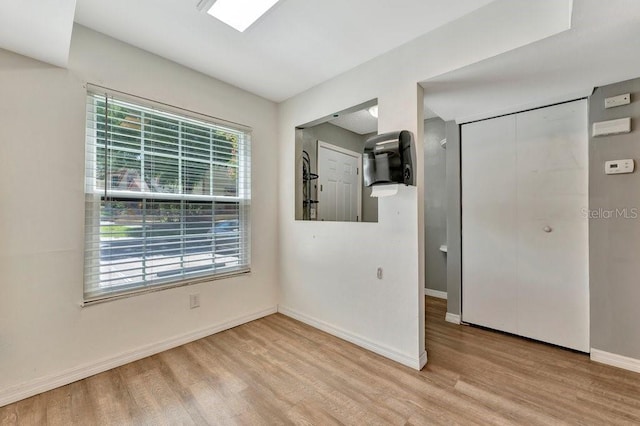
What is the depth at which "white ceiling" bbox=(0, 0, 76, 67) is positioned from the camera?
1.37 meters

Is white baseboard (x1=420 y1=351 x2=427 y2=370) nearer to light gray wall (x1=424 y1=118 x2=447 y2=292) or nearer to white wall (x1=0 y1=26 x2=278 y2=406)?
light gray wall (x1=424 y1=118 x2=447 y2=292)

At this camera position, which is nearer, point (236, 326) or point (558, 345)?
point (558, 345)

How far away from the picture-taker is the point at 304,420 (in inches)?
62.2

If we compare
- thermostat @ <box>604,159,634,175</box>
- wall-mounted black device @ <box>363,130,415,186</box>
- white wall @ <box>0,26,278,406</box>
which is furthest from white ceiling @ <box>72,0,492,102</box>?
thermostat @ <box>604,159,634,175</box>

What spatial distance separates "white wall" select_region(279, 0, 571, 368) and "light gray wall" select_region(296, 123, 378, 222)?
0.86 ft

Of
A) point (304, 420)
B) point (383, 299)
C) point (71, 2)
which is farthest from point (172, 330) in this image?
point (71, 2)

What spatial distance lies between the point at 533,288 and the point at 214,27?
349cm

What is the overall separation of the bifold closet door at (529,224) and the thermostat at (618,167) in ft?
0.48

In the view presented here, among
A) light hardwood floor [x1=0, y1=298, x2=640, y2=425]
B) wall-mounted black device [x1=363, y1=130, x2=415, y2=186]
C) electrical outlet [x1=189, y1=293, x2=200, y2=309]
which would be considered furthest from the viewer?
electrical outlet [x1=189, y1=293, x2=200, y2=309]

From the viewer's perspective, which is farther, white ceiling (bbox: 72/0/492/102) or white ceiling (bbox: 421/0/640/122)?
white ceiling (bbox: 72/0/492/102)

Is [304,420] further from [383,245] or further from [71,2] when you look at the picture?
[71,2]

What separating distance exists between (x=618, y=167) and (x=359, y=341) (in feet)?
8.11

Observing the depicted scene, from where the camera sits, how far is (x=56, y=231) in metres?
1.88

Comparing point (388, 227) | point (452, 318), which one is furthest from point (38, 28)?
point (452, 318)
